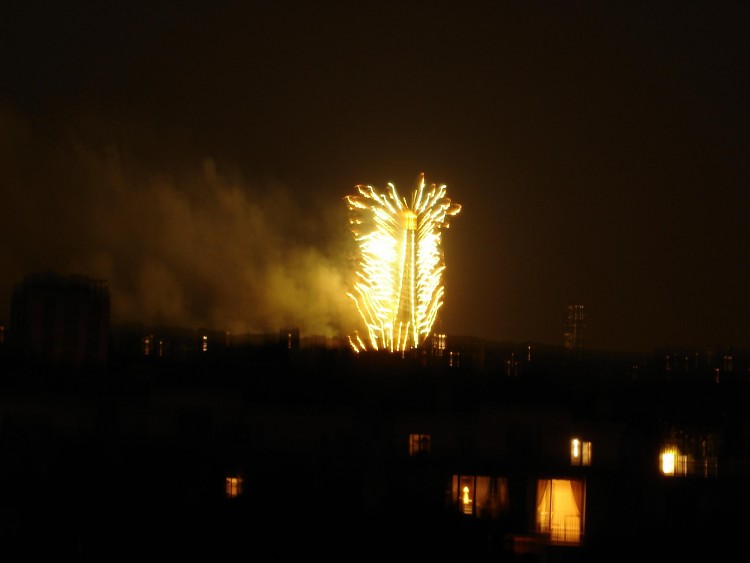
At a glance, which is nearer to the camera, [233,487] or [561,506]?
[233,487]

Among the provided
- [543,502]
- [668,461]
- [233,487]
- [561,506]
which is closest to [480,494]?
[543,502]

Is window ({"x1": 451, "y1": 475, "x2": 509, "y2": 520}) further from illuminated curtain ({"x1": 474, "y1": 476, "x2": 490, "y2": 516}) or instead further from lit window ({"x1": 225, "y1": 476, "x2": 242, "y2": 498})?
lit window ({"x1": 225, "y1": 476, "x2": 242, "y2": 498})

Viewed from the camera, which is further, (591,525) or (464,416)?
(464,416)

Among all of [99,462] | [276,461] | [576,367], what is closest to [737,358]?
[576,367]

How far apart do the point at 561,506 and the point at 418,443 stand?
2757 millimetres

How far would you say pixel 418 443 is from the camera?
76.0ft

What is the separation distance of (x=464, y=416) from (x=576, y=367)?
19.4ft

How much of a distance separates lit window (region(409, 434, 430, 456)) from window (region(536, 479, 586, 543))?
84.8 inches

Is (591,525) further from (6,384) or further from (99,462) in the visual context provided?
(6,384)

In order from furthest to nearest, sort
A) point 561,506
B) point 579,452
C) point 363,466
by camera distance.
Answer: point 579,452, point 363,466, point 561,506

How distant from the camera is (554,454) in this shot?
2275cm

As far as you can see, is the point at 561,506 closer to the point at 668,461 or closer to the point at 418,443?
the point at 668,461

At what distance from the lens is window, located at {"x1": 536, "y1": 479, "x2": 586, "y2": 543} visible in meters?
21.8

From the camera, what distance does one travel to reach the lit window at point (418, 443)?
23016 mm
